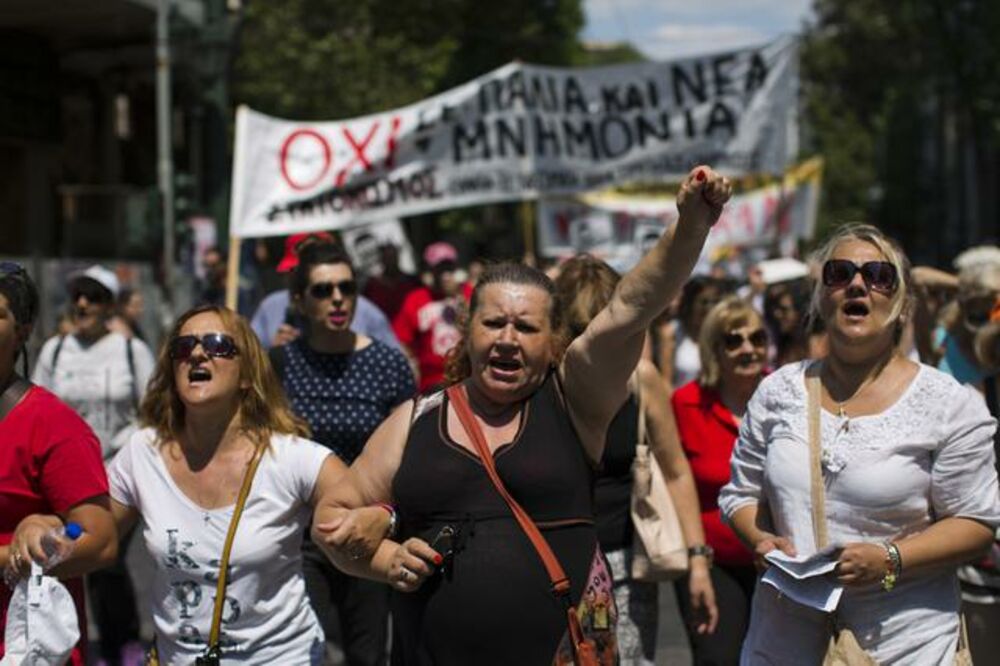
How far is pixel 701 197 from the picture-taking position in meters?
3.52

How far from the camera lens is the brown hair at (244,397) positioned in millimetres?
4656

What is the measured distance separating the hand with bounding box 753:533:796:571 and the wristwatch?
1066mm

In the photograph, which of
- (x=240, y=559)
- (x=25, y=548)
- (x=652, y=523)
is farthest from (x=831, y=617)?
(x=25, y=548)

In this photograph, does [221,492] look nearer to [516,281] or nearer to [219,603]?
[219,603]

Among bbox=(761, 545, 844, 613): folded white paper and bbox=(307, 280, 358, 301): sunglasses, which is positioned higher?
bbox=(307, 280, 358, 301): sunglasses

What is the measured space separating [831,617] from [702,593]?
1203mm

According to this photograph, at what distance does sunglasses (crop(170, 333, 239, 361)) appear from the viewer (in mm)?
4609

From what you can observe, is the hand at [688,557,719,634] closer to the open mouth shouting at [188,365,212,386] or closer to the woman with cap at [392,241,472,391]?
the open mouth shouting at [188,365,212,386]

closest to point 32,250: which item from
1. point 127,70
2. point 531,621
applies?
point 127,70

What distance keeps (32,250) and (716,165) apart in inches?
514

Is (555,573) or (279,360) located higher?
(279,360)

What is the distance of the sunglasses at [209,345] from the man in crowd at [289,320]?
2473 millimetres

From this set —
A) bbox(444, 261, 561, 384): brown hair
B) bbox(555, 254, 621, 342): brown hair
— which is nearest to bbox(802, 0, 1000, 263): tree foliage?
bbox(555, 254, 621, 342): brown hair

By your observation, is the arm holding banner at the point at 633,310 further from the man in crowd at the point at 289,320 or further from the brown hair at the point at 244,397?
the man in crowd at the point at 289,320
